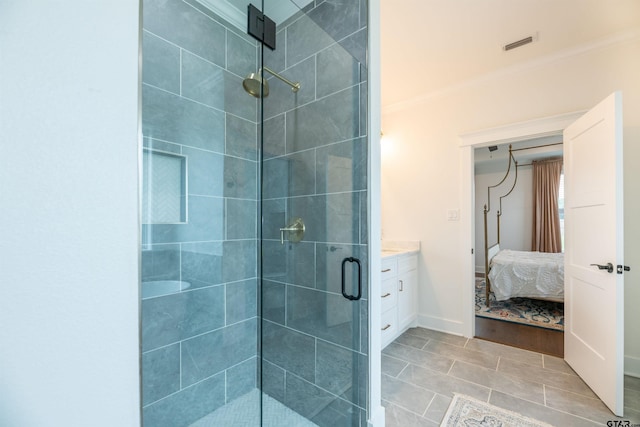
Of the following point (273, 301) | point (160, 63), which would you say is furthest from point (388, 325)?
point (160, 63)

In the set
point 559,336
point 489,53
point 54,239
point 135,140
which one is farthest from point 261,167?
point 559,336

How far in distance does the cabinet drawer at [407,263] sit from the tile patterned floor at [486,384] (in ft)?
2.46

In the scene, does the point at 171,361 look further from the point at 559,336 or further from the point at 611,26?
the point at 611,26

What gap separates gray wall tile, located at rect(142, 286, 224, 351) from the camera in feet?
4.48

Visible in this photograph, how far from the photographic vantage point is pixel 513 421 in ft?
5.23

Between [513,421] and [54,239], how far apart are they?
91.3 inches

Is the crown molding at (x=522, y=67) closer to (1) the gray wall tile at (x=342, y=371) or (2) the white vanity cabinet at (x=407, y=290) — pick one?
(2) the white vanity cabinet at (x=407, y=290)

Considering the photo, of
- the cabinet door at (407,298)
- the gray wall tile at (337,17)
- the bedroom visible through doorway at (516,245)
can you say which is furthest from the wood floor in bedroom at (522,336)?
the gray wall tile at (337,17)

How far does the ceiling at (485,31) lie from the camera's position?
6.22 ft

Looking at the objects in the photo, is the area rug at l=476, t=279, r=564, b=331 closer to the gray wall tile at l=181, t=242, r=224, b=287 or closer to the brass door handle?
the brass door handle

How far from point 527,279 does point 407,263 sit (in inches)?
78.5

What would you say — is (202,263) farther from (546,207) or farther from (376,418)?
(546,207)

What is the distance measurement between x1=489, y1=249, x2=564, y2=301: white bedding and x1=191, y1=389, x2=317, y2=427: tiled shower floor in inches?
136

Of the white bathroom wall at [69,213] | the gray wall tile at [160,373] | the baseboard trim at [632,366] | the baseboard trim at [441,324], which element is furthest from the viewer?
the baseboard trim at [441,324]
